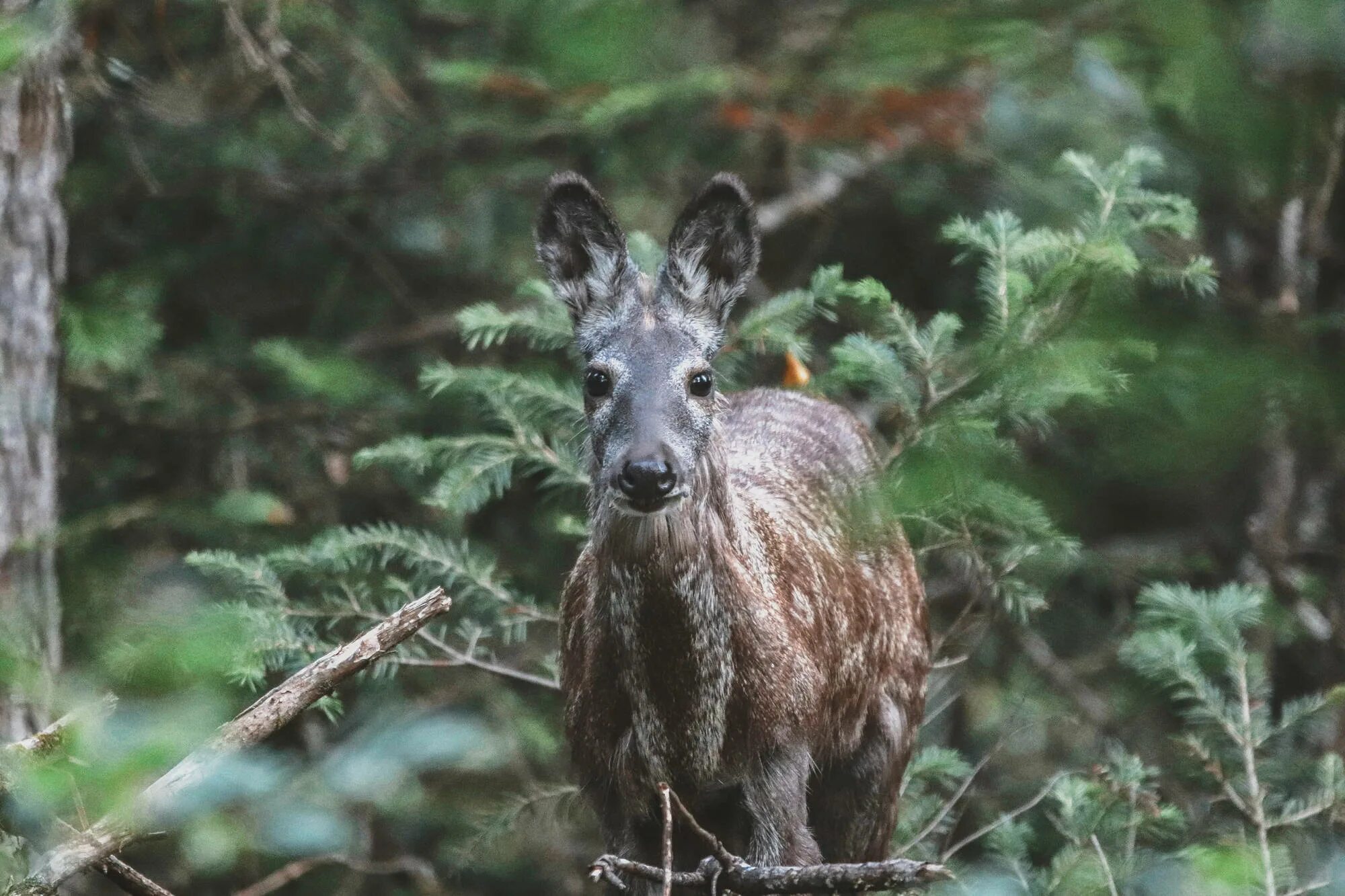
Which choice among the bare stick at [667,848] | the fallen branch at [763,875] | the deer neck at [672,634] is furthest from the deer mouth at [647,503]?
the bare stick at [667,848]

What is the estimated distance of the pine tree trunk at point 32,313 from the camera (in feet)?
23.0

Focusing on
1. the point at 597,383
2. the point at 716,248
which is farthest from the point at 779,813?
the point at 716,248

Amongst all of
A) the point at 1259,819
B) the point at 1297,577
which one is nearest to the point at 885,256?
the point at 1297,577

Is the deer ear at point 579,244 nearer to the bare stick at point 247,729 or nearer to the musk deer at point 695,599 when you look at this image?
the musk deer at point 695,599

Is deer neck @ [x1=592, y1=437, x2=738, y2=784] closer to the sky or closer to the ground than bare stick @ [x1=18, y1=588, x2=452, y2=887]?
closer to the ground

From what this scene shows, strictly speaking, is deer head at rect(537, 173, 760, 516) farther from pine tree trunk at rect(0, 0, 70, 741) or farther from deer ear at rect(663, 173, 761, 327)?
pine tree trunk at rect(0, 0, 70, 741)

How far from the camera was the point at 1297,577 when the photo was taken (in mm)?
9008

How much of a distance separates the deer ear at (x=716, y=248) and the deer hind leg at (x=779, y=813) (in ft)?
6.17

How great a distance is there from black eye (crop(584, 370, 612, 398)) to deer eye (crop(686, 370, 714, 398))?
0.31 meters

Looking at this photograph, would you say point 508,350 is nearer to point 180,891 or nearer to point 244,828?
point 180,891

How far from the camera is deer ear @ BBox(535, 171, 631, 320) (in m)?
6.47

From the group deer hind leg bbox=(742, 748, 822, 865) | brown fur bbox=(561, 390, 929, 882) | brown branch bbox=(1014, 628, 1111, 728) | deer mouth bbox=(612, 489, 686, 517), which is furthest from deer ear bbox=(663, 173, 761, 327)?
brown branch bbox=(1014, 628, 1111, 728)

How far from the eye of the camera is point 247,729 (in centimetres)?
397

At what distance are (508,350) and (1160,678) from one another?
189 inches
